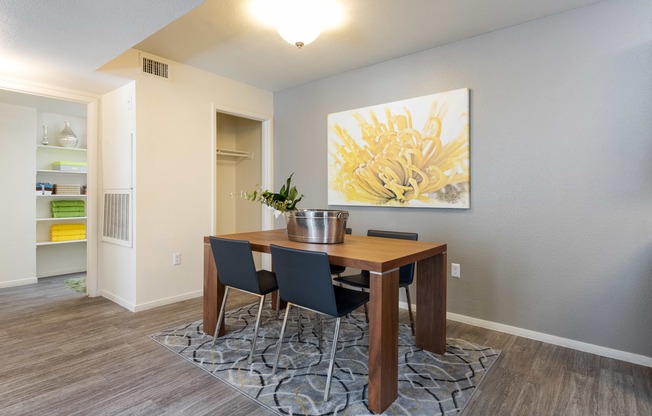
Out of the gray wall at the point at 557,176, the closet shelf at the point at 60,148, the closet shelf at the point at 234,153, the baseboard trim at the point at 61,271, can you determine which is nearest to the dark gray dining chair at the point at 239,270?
the gray wall at the point at 557,176

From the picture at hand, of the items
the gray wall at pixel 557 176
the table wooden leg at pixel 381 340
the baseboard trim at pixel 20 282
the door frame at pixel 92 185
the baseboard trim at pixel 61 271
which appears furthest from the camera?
the baseboard trim at pixel 61 271

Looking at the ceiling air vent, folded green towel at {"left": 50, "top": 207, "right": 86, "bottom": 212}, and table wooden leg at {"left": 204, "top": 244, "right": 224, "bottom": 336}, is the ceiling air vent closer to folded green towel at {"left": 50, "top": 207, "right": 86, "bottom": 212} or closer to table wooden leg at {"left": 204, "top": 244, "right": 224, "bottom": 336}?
table wooden leg at {"left": 204, "top": 244, "right": 224, "bottom": 336}

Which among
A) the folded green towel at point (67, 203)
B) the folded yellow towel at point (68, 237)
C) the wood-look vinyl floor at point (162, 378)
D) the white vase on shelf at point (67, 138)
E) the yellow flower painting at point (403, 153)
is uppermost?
the white vase on shelf at point (67, 138)

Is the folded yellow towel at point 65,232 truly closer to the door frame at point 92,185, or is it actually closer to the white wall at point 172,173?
the door frame at point 92,185

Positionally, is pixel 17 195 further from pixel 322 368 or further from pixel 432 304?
pixel 432 304

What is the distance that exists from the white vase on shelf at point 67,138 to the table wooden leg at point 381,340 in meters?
4.72

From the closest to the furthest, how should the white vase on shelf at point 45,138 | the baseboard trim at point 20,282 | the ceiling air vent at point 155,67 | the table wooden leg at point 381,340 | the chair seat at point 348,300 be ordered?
the table wooden leg at point 381,340 < the chair seat at point 348,300 < the ceiling air vent at point 155,67 < the baseboard trim at point 20,282 < the white vase on shelf at point 45,138

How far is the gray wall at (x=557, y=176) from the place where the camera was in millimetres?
2225

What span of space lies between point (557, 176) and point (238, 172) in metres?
3.80

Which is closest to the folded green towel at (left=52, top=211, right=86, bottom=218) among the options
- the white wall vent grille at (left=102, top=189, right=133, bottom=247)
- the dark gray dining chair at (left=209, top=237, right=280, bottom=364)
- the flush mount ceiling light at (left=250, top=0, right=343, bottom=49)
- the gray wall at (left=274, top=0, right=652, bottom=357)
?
the white wall vent grille at (left=102, top=189, right=133, bottom=247)

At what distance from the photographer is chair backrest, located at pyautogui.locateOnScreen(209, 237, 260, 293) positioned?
2.15 metres

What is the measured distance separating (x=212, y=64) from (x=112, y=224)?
1.91 metres

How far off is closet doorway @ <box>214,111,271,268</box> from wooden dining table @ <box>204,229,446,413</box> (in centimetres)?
210

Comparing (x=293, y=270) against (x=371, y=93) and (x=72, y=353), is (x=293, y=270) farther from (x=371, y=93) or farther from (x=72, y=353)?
(x=371, y=93)
